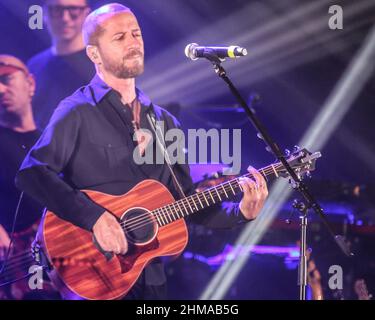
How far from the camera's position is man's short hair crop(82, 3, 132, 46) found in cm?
520

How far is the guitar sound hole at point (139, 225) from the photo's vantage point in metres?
4.84

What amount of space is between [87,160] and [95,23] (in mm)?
986

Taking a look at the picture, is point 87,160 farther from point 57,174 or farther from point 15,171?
point 15,171

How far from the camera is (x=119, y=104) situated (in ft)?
16.8

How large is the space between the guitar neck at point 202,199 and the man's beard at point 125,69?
975mm

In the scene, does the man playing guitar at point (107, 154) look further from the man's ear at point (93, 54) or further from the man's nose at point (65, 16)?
the man's nose at point (65, 16)

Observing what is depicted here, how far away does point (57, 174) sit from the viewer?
16.2 ft

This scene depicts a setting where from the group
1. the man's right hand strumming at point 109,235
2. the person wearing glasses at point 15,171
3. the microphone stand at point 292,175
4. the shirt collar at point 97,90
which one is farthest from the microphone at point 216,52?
the person wearing glasses at point 15,171

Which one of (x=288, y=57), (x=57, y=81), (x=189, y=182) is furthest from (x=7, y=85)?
(x=288, y=57)

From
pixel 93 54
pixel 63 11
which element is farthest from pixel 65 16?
pixel 93 54

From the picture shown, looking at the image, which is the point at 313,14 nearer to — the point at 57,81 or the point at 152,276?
the point at 57,81

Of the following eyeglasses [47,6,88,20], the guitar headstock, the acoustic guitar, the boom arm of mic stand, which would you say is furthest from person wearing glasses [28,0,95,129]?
the guitar headstock

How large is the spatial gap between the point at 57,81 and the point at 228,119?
1.35 meters

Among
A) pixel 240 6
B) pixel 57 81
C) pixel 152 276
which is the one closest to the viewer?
pixel 152 276
